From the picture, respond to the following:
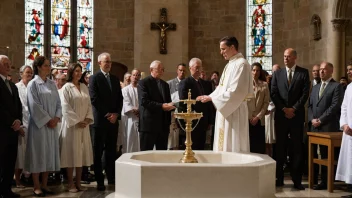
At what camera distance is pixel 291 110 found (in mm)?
7629

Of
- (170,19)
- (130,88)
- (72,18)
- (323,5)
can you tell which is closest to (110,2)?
(72,18)

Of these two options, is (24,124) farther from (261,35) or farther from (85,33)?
(261,35)

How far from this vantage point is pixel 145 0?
47.1 feet

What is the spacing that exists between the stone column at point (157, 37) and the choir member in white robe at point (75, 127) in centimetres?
671

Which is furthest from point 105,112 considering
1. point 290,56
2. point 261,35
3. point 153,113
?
point 261,35

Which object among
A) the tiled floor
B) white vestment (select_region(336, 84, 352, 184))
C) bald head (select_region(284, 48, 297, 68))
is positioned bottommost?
the tiled floor

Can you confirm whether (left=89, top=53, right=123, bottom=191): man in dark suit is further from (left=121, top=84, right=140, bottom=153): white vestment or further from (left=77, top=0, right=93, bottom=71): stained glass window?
(left=77, top=0, right=93, bottom=71): stained glass window

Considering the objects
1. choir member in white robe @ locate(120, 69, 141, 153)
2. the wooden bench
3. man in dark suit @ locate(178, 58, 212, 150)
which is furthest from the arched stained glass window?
the wooden bench

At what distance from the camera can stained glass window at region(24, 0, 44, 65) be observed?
14930 millimetres

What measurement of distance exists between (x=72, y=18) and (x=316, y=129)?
32.7 ft

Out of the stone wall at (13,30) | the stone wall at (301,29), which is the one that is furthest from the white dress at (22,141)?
the stone wall at (301,29)

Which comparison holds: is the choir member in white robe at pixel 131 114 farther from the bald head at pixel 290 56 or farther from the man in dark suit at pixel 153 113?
the bald head at pixel 290 56

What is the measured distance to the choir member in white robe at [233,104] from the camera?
548cm

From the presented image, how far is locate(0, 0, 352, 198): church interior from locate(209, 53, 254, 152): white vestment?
7.59 metres
